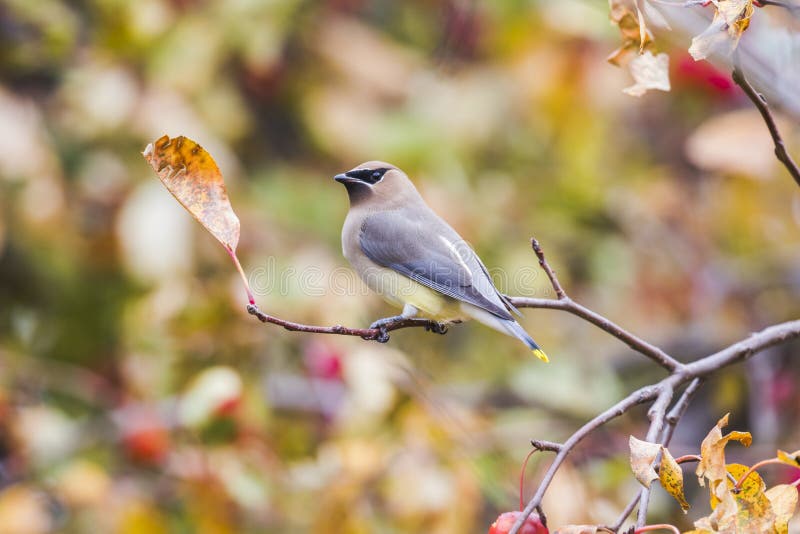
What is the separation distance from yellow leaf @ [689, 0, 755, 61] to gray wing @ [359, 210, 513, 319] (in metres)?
0.97

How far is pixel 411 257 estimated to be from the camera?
2707 millimetres

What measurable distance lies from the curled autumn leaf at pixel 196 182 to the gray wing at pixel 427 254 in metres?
0.92

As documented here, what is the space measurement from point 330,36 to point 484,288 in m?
2.56

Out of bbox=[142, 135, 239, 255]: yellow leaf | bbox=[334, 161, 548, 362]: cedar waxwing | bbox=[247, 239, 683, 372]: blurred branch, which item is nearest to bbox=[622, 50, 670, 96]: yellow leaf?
bbox=[247, 239, 683, 372]: blurred branch

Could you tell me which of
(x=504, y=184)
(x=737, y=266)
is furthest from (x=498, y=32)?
(x=737, y=266)

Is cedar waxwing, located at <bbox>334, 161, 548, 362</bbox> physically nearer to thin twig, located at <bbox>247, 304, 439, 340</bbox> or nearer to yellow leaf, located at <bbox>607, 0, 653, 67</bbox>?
thin twig, located at <bbox>247, 304, 439, 340</bbox>

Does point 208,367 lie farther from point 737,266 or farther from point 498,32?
point 737,266

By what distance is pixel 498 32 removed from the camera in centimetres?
477

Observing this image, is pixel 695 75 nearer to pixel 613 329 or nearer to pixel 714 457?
pixel 613 329

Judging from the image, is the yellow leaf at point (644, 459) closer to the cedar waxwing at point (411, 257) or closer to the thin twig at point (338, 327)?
the thin twig at point (338, 327)

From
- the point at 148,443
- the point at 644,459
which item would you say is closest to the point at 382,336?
the point at 644,459

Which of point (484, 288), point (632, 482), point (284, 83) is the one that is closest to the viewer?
point (484, 288)

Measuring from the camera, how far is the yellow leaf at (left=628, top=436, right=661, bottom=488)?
140 centimetres

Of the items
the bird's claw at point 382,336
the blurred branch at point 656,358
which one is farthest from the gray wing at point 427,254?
the blurred branch at point 656,358
